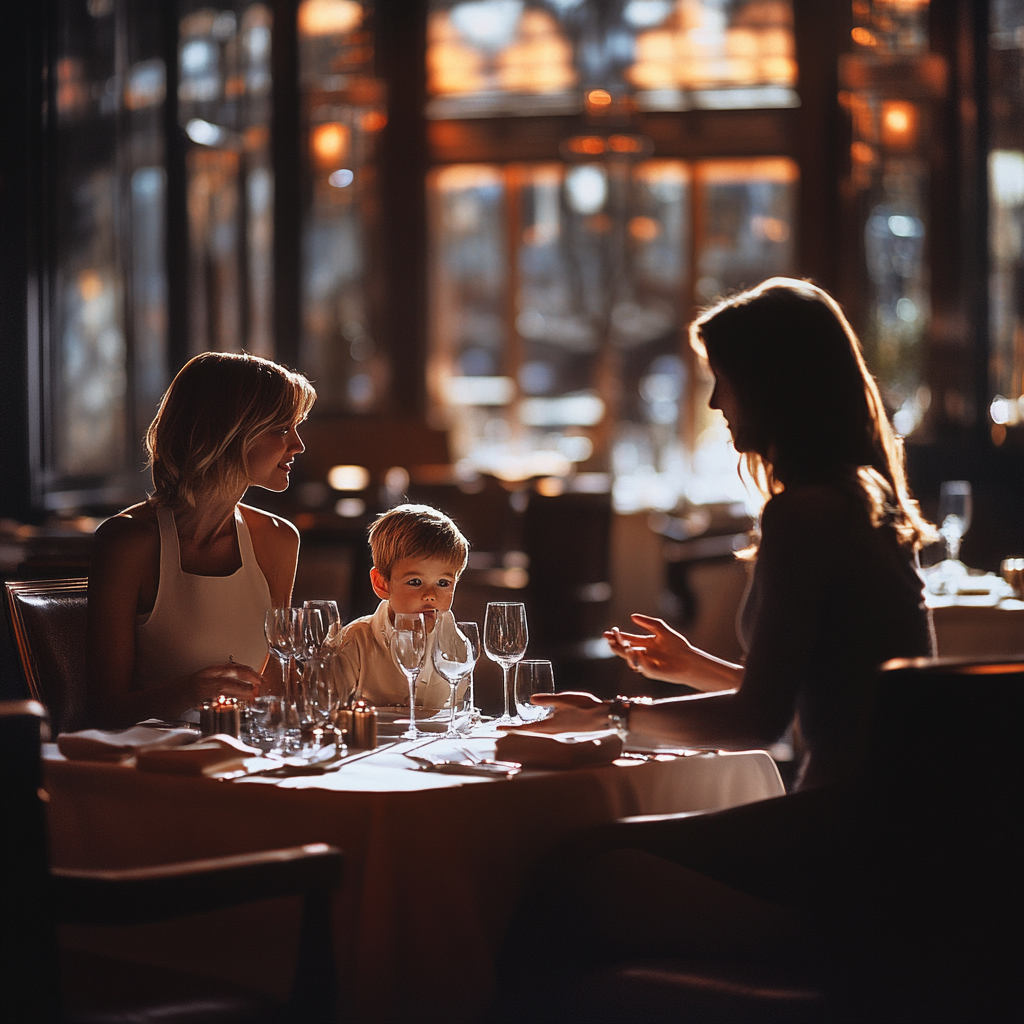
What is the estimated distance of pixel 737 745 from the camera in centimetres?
191

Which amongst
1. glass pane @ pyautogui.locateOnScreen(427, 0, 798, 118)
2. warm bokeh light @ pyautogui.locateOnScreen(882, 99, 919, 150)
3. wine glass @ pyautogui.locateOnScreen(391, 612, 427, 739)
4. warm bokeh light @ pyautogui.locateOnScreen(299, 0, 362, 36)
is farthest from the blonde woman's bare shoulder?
glass pane @ pyautogui.locateOnScreen(427, 0, 798, 118)

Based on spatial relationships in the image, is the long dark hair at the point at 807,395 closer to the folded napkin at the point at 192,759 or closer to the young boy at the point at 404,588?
the young boy at the point at 404,588

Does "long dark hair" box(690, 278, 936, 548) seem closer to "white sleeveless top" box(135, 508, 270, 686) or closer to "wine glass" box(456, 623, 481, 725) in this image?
"wine glass" box(456, 623, 481, 725)

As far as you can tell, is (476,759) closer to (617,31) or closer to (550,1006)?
(550,1006)

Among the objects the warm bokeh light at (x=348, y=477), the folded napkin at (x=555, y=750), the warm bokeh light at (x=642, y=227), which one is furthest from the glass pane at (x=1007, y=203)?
the folded napkin at (x=555, y=750)

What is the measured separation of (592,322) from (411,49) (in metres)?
2.31

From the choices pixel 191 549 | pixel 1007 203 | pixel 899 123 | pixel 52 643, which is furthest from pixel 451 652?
pixel 899 123

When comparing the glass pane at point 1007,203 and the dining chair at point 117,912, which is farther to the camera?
the glass pane at point 1007,203

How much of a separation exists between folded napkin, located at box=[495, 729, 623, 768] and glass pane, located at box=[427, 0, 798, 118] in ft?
25.6

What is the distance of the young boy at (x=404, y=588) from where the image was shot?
7.82 feet

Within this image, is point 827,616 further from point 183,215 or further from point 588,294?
point 588,294

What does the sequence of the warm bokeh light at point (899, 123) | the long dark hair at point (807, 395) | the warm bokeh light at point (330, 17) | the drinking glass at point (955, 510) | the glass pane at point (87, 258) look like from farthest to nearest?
the warm bokeh light at point (330, 17), the warm bokeh light at point (899, 123), the glass pane at point (87, 258), the drinking glass at point (955, 510), the long dark hair at point (807, 395)

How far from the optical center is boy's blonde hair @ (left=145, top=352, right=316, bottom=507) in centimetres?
237

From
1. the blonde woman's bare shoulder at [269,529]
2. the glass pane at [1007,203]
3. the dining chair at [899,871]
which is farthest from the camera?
the glass pane at [1007,203]
